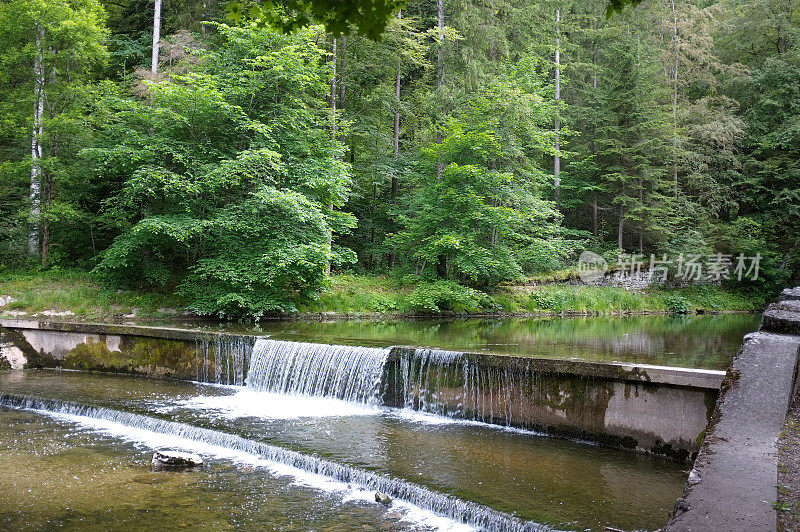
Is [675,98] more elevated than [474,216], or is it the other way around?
[675,98]

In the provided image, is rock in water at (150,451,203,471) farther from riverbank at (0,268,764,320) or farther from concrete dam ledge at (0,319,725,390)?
riverbank at (0,268,764,320)

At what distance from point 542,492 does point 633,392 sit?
2.21 metres

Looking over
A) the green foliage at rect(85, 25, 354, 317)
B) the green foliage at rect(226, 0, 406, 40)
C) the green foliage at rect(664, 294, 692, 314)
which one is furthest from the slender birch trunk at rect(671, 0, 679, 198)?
the green foliage at rect(226, 0, 406, 40)

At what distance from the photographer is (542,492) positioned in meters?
5.23

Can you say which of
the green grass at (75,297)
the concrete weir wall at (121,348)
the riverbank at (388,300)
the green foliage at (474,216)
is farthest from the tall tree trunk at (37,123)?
the green foliage at (474,216)

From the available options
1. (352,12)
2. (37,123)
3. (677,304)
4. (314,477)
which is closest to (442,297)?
(314,477)

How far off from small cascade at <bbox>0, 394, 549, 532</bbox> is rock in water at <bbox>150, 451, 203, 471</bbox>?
2.38 feet

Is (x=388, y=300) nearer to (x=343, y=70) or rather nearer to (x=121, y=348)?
(x=121, y=348)

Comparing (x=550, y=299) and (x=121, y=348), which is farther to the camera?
(x=550, y=299)

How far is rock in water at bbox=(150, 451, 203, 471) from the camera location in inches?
235

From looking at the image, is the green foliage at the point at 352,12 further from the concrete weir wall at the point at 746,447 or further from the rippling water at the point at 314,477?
the rippling water at the point at 314,477

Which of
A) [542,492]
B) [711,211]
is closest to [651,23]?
[711,211]

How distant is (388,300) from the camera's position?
57.6ft

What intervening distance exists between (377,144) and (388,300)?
748 cm
